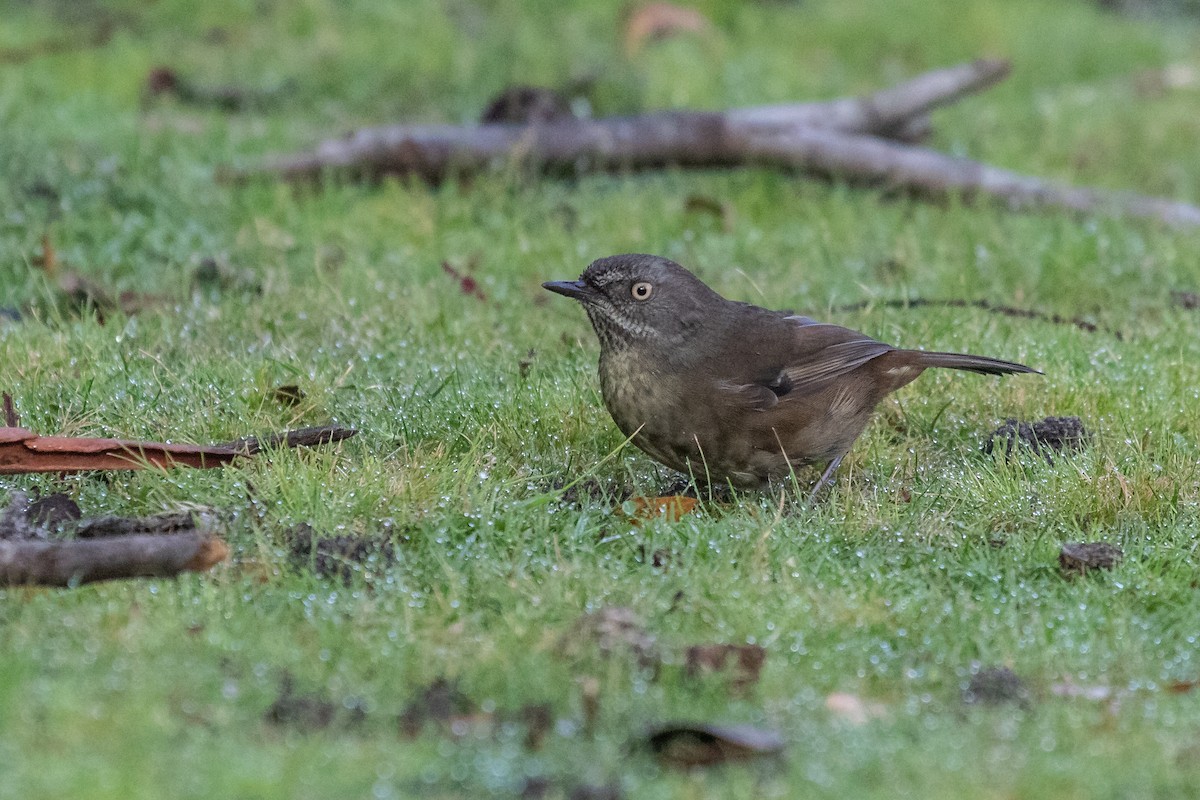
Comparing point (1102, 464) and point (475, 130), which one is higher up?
point (475, 130)

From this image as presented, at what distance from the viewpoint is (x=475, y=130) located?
8.63 meters

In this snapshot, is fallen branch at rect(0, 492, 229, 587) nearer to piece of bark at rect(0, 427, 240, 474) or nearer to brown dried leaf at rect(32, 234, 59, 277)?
piece of bark at rect(0, 427, 240, 474)

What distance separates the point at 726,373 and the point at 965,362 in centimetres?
87

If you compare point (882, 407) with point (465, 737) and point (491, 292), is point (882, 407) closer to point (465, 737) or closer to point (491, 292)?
point (491, 292)

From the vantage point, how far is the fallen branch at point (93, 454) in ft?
14.7

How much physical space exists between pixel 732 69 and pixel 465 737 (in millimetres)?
7893

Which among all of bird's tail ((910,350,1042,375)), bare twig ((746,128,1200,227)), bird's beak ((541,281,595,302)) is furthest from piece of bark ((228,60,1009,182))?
bird's tail ((910,350,1042,375))

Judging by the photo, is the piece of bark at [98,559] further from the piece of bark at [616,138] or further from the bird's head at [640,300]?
the piece of bark at [616,138]

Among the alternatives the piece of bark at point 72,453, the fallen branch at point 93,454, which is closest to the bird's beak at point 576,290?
the fallen branch at point 93,454

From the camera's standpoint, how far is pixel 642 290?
5.19 metres

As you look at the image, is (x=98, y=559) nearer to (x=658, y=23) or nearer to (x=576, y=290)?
(x=576, y=290)

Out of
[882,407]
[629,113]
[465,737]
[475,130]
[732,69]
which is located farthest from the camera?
[732,69]

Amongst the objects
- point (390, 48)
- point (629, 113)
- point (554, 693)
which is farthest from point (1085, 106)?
point (554, 693)

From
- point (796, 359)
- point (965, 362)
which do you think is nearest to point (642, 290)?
point (796, 359)
